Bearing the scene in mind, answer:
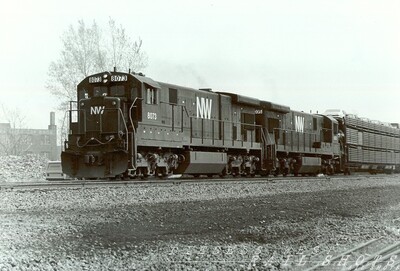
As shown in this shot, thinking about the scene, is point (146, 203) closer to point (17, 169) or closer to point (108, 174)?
point (108, 174)

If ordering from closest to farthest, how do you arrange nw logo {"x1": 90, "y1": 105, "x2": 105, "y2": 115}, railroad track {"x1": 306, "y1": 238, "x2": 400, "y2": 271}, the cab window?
railroad track {"x1": 306, "y1": 238, "x2": 400, "y2": 271} < nw logo {"x1": 90, "y1": 105, "x2": 105, "y2": 115} < the cab window

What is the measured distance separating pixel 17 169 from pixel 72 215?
20213 mm

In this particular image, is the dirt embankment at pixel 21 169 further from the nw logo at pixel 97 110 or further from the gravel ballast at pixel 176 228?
the gravel ballast at pixel 176 228

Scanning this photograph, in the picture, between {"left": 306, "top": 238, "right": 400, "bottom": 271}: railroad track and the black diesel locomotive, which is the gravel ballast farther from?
the black diesel locomotive

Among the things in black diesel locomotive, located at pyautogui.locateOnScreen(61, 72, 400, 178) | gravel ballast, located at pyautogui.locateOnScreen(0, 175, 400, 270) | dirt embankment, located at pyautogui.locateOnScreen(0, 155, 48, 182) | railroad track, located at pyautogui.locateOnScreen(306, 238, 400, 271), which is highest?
black diesel locomotive, located at pyautogui.locateOnScreen(61, 72, 400, 178)

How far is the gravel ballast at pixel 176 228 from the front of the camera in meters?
6.04

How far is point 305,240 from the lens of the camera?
312 inches

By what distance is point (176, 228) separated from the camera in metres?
7.99

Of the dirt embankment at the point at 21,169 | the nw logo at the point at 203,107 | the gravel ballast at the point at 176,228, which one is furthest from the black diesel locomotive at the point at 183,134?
the dirt embankment at the point at 21,169

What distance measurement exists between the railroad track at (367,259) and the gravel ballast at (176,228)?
0.23 metres

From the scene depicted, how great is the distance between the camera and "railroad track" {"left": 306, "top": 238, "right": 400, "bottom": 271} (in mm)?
6203

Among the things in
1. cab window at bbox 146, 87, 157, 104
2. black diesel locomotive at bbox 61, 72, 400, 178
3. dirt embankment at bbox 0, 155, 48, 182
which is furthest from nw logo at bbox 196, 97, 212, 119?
dirt embankment at bbox 0, 155, 48, 182

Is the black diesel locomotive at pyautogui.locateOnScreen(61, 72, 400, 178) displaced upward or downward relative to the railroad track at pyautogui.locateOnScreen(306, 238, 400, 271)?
upward

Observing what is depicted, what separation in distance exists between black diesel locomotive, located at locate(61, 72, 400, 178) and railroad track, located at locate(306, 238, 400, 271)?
343 inches
